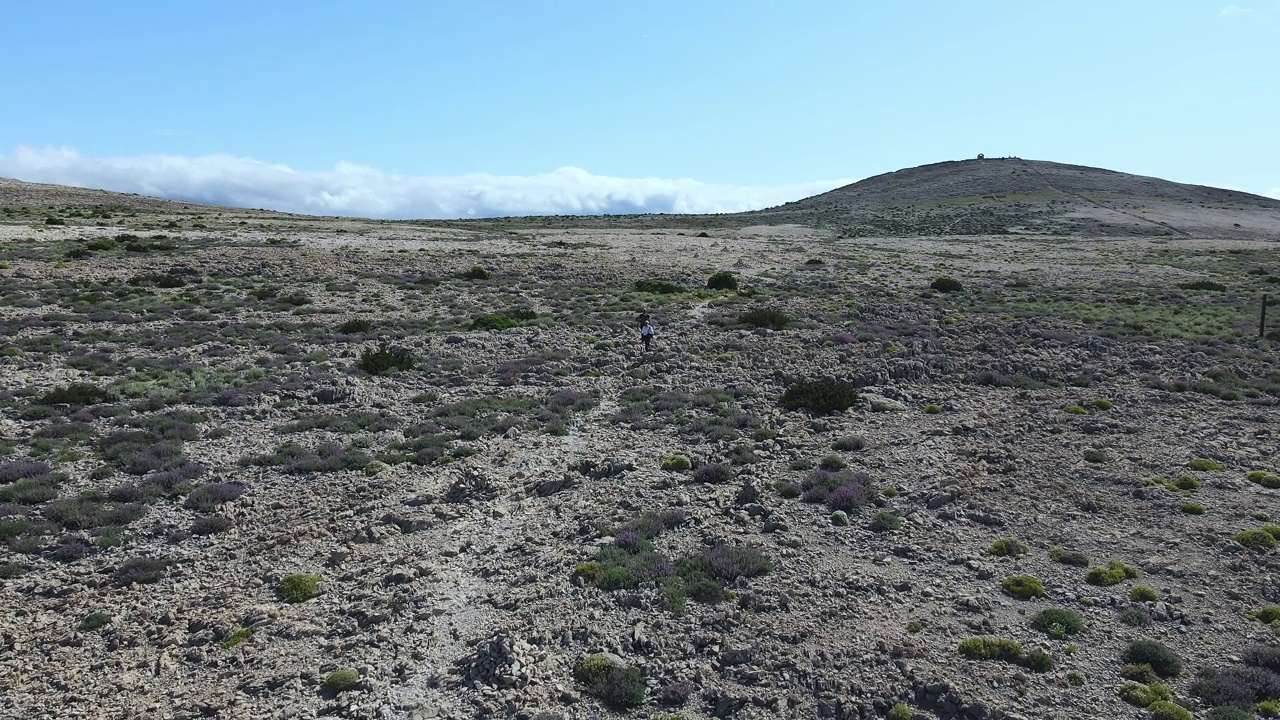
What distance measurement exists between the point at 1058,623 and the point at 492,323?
1110 inches

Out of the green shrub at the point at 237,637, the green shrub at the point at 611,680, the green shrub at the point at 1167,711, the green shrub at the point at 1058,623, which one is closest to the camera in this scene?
the green shrub at the point at 1167,711

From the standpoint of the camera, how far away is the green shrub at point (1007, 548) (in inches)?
567

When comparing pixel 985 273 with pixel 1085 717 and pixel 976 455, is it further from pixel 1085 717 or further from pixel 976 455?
pixel 1085 717

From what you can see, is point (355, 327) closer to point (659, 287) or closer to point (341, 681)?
point (659, 287)

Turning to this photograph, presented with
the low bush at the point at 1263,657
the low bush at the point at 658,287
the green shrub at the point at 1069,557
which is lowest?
the low bush at the point at 1263,657

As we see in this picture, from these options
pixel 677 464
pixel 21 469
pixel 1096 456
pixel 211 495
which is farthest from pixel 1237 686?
pixel 21 469

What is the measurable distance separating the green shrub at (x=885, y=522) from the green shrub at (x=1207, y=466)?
8.94 m

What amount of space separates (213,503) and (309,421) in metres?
5.71

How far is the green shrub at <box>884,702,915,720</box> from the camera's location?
32.7 ft

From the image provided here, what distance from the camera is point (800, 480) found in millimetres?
18188

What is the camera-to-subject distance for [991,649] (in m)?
11.3

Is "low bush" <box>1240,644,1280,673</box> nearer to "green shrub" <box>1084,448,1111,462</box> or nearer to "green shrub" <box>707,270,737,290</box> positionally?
"green shrub" <box>1084,448,1111,462</box>

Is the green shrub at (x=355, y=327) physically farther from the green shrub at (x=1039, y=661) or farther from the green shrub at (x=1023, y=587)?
the green shrub at (x=1039, y=661)

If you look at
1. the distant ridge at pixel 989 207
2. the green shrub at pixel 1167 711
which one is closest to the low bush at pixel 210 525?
the green shrub at pixel 1167 711
